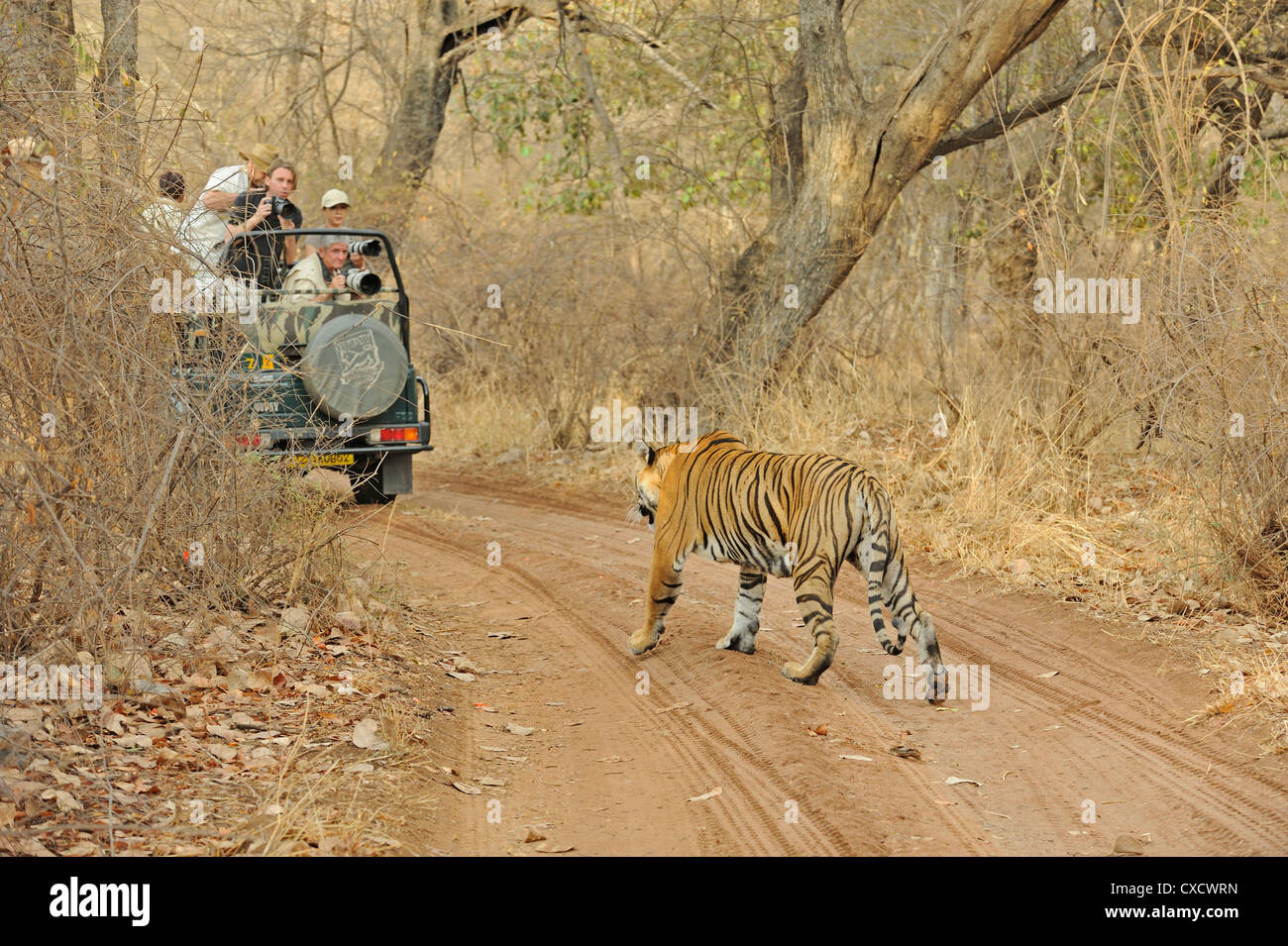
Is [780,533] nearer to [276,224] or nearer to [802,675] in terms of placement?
[802,675]

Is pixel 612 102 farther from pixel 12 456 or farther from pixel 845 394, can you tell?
pixel 12 456

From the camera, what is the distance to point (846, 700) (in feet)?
19.6

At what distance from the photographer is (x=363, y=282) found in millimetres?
9992

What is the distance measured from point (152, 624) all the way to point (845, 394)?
7477mm

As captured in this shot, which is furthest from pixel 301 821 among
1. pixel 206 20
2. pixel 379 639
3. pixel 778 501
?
pixel 206 20

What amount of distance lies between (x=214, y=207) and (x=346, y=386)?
243 centimetres

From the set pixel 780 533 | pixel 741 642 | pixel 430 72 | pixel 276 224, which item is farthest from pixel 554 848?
pixel 430 72

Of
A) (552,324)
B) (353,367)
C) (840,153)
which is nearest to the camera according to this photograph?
(353,367)

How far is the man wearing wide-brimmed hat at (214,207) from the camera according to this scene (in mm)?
5945

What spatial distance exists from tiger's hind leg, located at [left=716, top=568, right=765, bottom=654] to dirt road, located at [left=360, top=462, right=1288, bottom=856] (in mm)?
68

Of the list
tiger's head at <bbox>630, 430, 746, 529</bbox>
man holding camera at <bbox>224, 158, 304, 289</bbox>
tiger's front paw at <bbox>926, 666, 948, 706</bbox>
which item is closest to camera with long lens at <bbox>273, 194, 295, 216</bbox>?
man holding camera at <bbox>224, 158, 304, 289</bbox>

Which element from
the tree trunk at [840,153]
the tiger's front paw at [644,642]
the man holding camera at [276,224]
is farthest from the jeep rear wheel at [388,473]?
the tiger's front paw at [644,642]

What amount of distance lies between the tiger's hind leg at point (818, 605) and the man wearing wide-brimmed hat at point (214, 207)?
311cm

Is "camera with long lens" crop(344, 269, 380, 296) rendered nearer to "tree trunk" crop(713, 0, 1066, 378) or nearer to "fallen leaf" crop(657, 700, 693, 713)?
"tree trunk" crop(713, 0, 1066, 378)
